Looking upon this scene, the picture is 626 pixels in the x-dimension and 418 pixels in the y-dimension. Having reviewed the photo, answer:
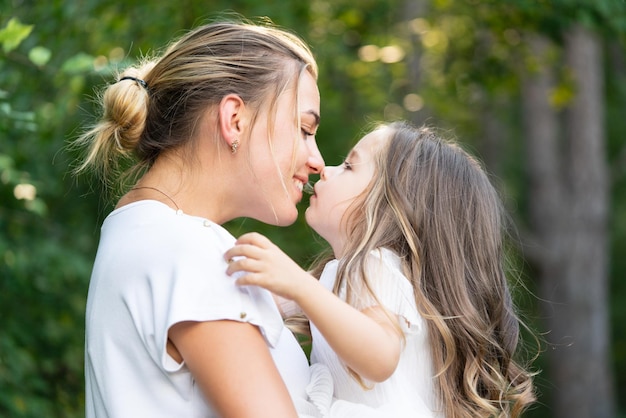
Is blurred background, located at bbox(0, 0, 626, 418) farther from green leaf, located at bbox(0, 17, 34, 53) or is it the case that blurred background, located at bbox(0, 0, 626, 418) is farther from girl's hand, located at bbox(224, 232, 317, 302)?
girl's hand, located at bbox(224, 232, 317, 302)

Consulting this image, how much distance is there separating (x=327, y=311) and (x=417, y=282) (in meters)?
0.50

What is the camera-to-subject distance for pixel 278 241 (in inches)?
260

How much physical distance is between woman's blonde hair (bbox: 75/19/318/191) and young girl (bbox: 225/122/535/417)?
0.44 metres

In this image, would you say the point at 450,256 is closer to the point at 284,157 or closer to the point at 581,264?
the point at 284,157

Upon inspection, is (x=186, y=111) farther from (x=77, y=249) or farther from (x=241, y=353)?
(x=77, y=249)

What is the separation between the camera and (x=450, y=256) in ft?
8.70

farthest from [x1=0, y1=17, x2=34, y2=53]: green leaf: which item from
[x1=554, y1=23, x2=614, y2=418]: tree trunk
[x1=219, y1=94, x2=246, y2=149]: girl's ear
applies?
[x1=554, y1=23, x2=614, y2=418]: tree trunk

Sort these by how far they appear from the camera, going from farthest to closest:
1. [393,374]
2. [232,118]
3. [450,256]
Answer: [450,256], [393,374], [232,118]

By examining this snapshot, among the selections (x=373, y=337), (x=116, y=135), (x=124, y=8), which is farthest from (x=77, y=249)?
(x=373, y=337)

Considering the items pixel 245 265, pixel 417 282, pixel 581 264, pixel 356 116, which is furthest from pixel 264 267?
pixel 581 264

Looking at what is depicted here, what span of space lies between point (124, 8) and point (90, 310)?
3.63 m

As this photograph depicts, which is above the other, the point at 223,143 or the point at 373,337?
the point at 223,143

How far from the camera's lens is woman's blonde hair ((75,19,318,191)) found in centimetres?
230

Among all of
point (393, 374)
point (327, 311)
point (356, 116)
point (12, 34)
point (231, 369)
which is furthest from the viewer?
point (356, 116)
